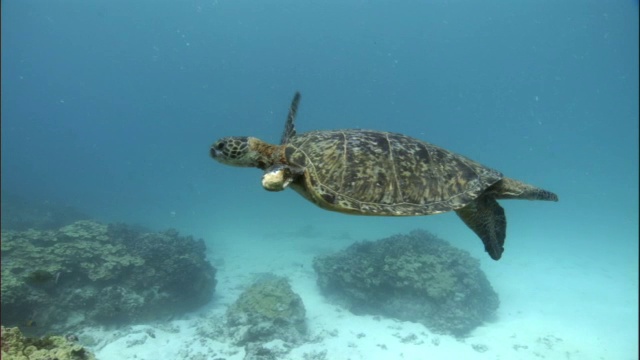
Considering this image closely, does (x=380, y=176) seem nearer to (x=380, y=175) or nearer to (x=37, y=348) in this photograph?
(x=380, y=175)

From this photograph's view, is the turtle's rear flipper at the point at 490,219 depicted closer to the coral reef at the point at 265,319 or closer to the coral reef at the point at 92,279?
the coral reef at the point at 265,319

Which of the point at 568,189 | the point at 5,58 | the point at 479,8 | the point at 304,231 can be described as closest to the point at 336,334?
the point at 304,231

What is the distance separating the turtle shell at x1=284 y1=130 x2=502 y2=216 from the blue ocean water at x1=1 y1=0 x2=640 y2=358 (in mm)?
21440

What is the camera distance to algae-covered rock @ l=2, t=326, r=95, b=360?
10.5ft

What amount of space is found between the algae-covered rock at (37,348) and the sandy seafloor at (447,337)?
6.39m

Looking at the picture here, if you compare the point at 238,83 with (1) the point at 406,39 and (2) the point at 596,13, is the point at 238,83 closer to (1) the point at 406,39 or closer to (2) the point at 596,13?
(1) the point at 406,39

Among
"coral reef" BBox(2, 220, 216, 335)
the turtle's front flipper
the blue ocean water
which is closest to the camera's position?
the turtle's front flipper

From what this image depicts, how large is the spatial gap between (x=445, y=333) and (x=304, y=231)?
1663 cm

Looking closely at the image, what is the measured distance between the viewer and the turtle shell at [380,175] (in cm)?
399

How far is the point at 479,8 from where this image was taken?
69.3m

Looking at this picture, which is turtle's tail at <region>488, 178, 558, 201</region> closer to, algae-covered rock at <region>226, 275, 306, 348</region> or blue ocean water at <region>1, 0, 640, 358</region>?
algae-covered rock at <region>226, 275, 306, 348</region>

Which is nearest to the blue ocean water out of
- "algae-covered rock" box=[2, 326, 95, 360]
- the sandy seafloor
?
the sandy seafloor

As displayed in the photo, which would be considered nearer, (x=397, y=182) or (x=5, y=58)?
(x=397, y=182)

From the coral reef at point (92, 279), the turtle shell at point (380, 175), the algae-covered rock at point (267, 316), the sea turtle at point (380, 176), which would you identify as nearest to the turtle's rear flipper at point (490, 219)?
the sea turtle at point (380, 176)
